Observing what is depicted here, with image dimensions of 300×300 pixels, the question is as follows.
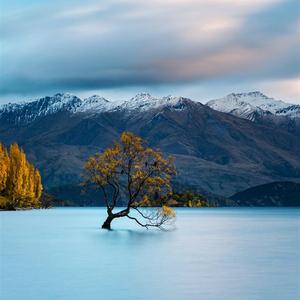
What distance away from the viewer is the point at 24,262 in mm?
68750

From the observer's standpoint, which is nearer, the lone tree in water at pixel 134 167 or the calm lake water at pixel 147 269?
the calm lake water at pixel 147 269

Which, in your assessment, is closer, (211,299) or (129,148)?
(211,299)

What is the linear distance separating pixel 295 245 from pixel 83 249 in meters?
31.3

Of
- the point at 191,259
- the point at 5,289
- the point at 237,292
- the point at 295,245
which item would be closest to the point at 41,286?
the point at 5,289

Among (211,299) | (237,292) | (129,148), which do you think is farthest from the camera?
(129,148)

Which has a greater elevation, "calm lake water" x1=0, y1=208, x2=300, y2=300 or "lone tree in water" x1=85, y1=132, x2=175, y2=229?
"lone tree in water" x1=85, y1=132, x2=175, y2=229

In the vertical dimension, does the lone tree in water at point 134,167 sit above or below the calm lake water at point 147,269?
above

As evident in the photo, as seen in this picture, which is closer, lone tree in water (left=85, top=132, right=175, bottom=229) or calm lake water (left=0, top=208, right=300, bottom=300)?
calm lake water (left=0, top=208, right=300, bottom=300)

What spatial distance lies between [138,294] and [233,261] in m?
25.5

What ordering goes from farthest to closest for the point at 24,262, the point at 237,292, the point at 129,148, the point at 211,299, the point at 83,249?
the point at 129,148
the point at 83,249
the point at 24,262
the point at 237,292
the point at 211,299

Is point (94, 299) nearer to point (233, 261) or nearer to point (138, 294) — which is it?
Answer: point (138, 294)

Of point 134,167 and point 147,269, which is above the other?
point 134,167

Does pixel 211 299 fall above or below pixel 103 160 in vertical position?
below

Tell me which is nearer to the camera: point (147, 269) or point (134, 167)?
point (147, 269)
